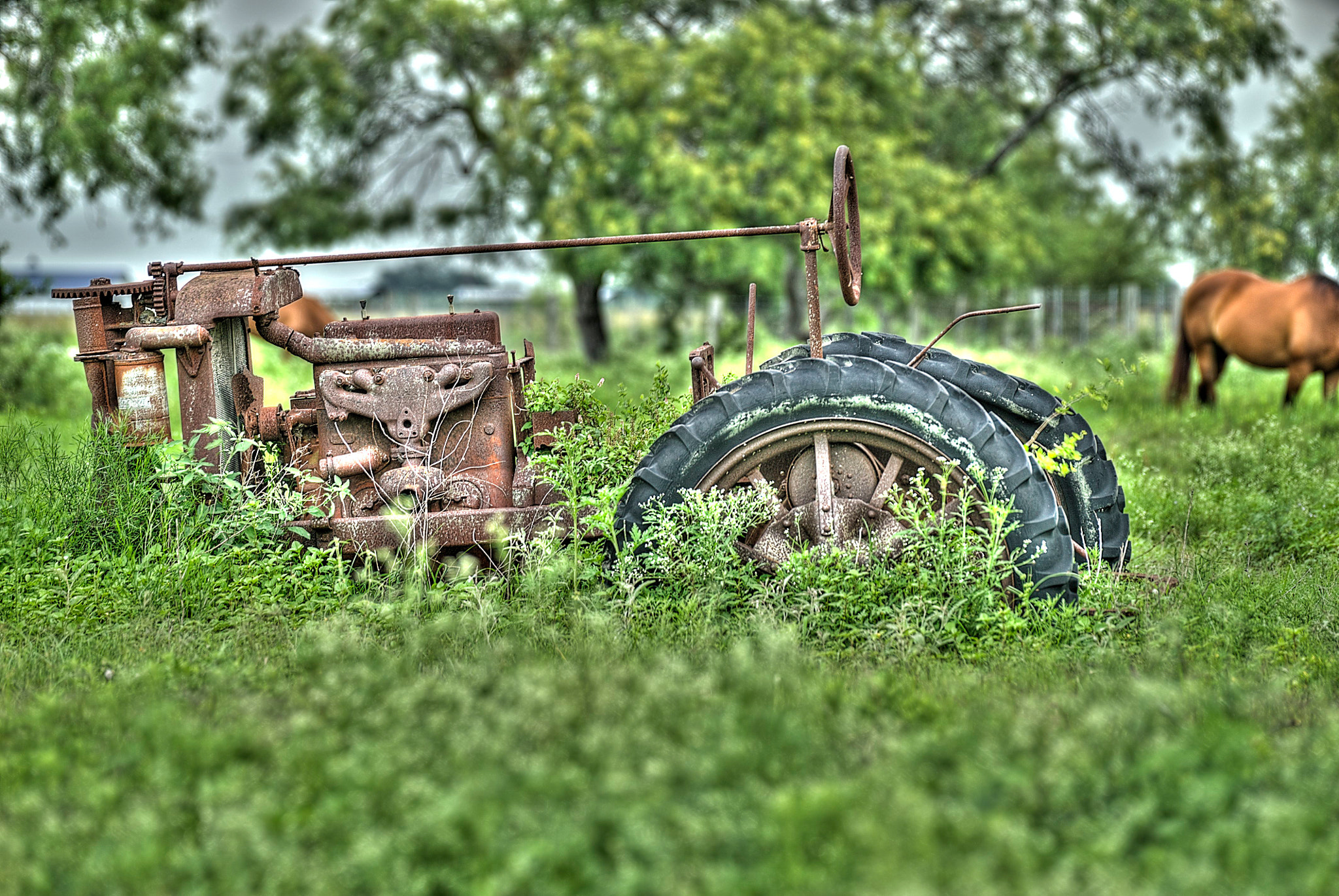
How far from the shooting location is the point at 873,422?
4.73 m

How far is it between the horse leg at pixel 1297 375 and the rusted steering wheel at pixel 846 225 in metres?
9.98

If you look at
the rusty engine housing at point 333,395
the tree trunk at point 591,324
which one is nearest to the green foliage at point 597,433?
the rusty engine housing at point 333,395

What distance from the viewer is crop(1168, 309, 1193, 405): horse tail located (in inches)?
573

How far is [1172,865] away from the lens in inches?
Result: 102

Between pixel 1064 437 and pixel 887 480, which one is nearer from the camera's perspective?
pixel 887 480

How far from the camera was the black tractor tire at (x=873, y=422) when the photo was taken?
4535 millimetres

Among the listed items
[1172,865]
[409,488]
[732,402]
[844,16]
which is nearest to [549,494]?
[409,488]

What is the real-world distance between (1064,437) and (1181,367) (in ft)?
35.3

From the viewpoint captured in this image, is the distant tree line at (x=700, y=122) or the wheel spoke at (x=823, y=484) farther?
the distant tree line at (x=700, y=122)

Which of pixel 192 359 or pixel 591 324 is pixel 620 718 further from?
pixel 591 324

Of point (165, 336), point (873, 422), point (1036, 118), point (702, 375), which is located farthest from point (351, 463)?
point (1036, 118)

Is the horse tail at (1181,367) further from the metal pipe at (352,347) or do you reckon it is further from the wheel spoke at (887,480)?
the metal pipe at (352,347)

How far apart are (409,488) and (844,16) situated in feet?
64.9

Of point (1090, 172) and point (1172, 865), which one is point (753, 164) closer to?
point (1090, 172)
